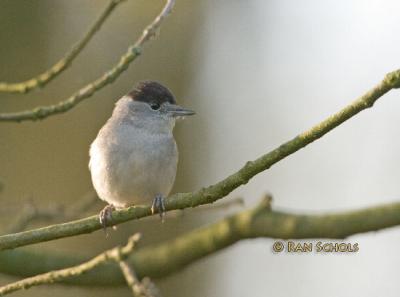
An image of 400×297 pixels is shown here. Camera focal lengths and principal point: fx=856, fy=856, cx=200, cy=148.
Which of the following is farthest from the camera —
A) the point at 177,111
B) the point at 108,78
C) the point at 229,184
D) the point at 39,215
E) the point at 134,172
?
the point at 177,111

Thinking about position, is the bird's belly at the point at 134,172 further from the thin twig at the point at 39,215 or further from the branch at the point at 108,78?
the branch at the point at 108,78

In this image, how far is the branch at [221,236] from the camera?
20.2 ft

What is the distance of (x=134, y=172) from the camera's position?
702 cm

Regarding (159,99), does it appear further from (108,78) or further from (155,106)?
(108,78)

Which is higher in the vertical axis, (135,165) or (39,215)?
(135,165)

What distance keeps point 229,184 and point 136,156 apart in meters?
2.64

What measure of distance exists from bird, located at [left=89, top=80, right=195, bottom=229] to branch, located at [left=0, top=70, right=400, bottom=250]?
66.6 inches

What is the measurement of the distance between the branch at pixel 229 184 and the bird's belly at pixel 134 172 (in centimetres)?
199

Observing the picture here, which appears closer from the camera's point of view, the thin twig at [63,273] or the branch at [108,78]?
the thin twig at [63,273]

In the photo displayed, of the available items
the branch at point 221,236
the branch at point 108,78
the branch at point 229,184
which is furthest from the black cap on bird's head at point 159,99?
the branch at point 229,184

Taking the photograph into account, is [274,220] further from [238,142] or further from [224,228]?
[238,142]

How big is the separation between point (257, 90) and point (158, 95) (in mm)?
7671

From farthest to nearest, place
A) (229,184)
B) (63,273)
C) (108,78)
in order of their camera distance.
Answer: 1. (108,78)
2. (63,273)
3. (229,184)

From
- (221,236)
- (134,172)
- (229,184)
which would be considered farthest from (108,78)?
(221,236)
